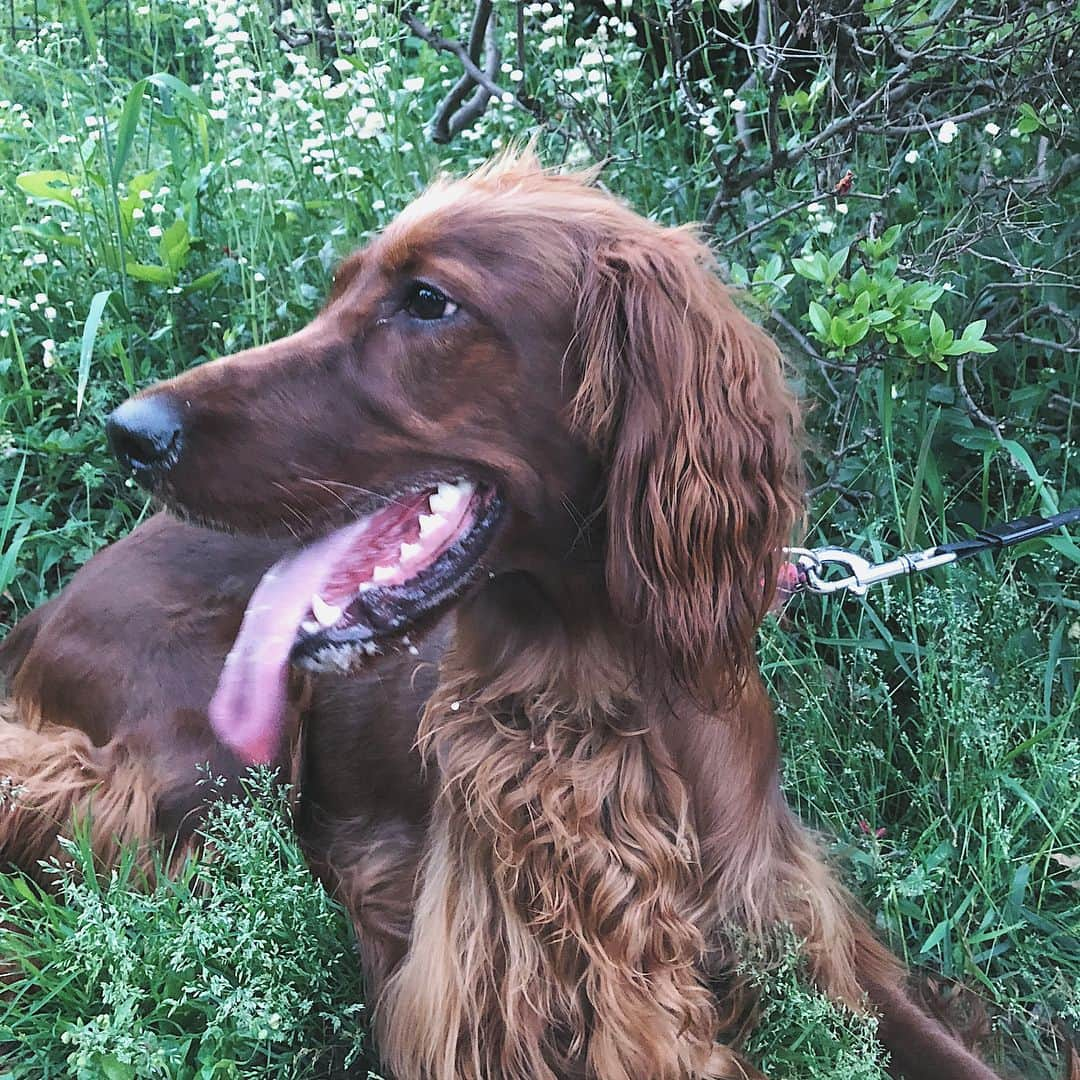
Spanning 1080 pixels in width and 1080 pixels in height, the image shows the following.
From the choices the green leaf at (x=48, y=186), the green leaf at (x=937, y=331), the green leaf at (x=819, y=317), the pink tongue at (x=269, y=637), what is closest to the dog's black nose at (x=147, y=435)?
the pink tongue at (x=269, y=637)

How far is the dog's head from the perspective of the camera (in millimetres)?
1568

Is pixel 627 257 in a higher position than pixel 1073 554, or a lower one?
higher

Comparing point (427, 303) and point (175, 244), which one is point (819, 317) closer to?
point (427, 303)

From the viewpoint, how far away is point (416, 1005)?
179cm

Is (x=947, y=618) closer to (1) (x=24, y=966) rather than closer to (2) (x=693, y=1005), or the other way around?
(2) (x=693, y=1005)

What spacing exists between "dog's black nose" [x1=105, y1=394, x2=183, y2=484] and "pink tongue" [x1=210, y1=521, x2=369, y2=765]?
0.22m

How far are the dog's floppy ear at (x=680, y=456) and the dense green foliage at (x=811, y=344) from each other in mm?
371

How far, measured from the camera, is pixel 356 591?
5.24 ft

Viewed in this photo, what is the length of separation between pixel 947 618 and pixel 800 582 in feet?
0.99

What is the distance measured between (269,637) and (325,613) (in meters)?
0.09

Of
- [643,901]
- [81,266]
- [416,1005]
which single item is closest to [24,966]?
[416,1005]

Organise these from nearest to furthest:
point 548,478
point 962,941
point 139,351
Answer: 1. point 548,478
2. point 962,941
3. point 139,351

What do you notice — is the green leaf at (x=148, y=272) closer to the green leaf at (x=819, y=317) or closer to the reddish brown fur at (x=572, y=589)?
the reddish brown fur at (x=572, y=589)

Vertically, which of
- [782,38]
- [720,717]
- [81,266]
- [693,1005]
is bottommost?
[693,1005]
